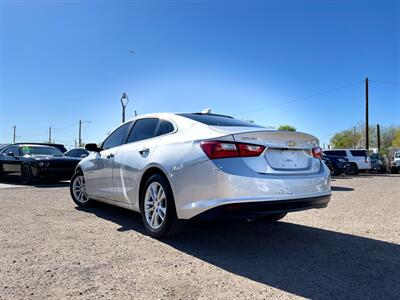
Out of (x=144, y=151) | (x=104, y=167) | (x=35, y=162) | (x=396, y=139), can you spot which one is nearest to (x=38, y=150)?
(x=35, y=162)

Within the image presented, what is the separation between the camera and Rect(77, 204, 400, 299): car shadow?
2.93 meters

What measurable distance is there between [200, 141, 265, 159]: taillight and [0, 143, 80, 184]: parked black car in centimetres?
822

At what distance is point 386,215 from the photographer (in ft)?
20.5

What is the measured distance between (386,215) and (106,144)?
193 inches

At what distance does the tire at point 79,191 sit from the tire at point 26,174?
478cm

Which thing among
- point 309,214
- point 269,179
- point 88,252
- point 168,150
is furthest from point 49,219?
point 309,214

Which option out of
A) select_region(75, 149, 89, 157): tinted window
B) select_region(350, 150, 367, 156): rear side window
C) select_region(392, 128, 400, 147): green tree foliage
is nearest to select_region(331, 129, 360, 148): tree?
select_region(392, 128, 400, 147): green tree foliage

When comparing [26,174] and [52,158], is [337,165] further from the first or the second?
[26,174]

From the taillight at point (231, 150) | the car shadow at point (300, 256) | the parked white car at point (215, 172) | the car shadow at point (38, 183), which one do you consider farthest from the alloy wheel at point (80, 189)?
the car shadow at point (38, 183)

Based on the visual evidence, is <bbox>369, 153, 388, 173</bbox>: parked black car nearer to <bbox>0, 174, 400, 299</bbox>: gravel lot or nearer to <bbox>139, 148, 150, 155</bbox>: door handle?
<bbox>0, 174, 400, 299</bbox>: gravel lot

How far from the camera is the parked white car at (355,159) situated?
78.6 ft

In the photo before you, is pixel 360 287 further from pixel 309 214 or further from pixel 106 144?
pixel 106 144

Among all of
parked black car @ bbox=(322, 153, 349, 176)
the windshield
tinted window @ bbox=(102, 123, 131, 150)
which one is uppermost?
tinted window @ bbox=(102, 123, 131, 150)

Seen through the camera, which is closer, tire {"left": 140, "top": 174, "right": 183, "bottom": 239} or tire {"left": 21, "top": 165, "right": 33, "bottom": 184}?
tire {"left": 140, "top": 174, "right": 183, "bottom": 239}
